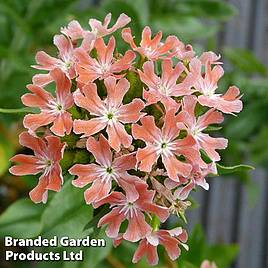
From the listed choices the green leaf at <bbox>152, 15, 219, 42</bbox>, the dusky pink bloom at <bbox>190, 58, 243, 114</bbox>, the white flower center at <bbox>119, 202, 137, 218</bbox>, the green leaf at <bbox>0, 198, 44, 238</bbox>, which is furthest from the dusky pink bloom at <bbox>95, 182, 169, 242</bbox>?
the green leaf at <bbox>152, 15, 219, 42</bbox>

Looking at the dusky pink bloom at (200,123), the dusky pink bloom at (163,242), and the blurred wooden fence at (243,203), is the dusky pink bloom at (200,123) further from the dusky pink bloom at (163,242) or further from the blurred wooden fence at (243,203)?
the blurred wooden fence at (243,203)

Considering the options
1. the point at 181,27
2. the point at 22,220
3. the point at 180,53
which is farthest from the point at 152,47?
the point at 181,27

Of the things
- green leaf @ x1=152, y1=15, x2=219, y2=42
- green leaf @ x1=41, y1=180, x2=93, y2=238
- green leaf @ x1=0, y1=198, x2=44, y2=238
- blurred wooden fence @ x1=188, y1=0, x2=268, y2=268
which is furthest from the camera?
blurred wooden fence @ x1=188, y1=0, x2=268, y2=268

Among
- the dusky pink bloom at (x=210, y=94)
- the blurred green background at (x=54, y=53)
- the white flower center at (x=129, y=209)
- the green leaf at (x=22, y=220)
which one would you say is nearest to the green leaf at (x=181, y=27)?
the blurred green background at (x=54, y=53)

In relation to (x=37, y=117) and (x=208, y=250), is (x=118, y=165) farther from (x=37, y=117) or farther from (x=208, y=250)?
(x=208, y=250)

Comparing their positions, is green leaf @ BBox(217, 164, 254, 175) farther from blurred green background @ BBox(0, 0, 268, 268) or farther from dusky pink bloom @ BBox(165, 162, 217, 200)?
blurred green background @ BBox(0, 0, 268, 268)

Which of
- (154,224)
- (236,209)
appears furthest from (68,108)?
(236,209)

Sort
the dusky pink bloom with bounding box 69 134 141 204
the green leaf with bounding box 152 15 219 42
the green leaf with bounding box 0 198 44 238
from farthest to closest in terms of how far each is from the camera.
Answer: the green leaf with bounding box 152 15 219 42 → the green leaf with bounding box 0 198 44 238 → the dusky pink bloom with bounding box 69 134 141 204
